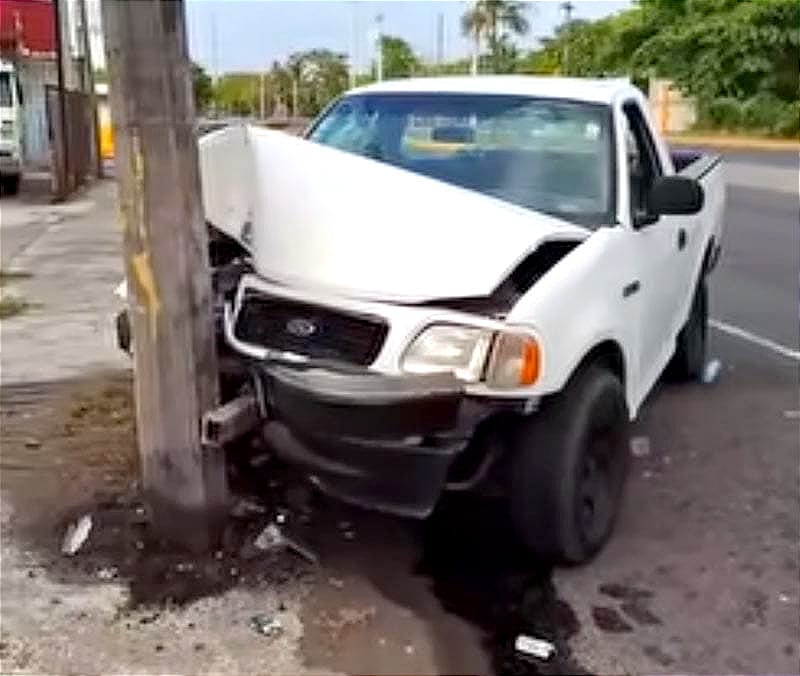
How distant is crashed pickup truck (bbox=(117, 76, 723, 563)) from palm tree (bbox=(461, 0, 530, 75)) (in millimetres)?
65729

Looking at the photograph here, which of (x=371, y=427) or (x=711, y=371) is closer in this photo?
(x=371, y=427)

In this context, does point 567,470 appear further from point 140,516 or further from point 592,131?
point 592,131

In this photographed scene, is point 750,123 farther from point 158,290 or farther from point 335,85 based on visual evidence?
point 158,290

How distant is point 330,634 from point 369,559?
0.67 metres

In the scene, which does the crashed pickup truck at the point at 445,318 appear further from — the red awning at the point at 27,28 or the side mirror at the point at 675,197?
the red awning at the point at 27,28

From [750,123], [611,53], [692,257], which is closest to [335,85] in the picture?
[611,53]

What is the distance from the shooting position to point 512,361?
418 centimetres

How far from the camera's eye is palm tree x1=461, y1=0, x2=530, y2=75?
2758 inches

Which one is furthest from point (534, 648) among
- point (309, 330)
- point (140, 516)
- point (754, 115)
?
point (754, 115)

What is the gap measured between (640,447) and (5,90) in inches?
800

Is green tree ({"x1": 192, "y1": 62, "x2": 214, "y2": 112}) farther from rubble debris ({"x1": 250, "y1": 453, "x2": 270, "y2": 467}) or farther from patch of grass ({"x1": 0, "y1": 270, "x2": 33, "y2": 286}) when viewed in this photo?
patch of grass ({"x1": 0, "y1": 270, "x2": 33, "y2": 286})

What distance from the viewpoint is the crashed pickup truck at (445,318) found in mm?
4191

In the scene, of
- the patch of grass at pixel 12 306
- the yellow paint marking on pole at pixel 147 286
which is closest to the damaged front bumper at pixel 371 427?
the yellow paint marking on pole at pixel 147 286

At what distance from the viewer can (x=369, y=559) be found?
4.74 meters
